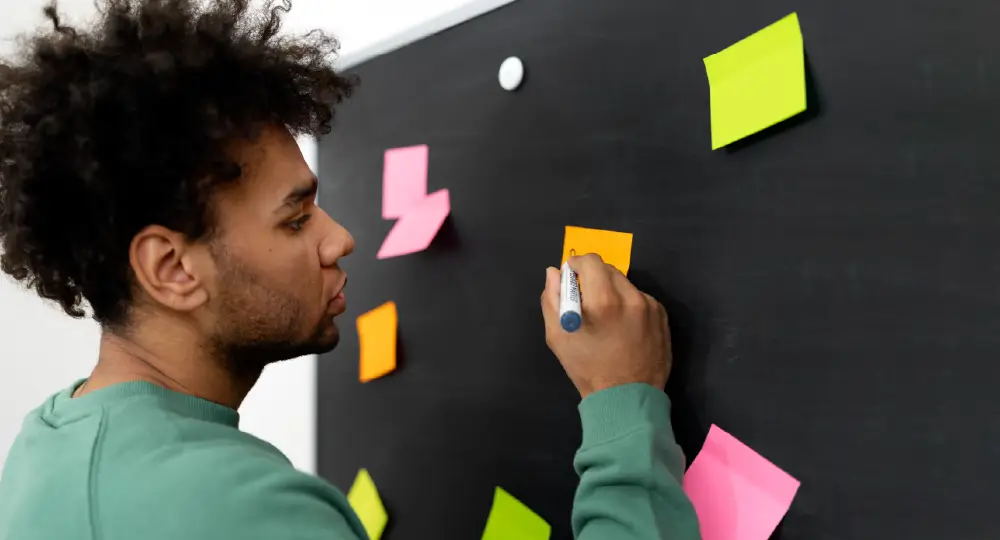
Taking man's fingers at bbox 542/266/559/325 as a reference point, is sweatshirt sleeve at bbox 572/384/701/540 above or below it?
below

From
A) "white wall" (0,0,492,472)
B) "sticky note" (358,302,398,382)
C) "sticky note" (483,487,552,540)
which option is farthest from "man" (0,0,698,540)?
"white wall" (0,0,492,472)

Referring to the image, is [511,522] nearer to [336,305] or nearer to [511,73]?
[336,305]

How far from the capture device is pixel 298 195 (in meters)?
0.68

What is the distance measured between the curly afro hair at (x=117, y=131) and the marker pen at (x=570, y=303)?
31cm

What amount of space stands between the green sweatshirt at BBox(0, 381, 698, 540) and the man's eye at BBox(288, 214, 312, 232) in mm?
180

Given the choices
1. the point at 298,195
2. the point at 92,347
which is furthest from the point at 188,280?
the point at 92,347

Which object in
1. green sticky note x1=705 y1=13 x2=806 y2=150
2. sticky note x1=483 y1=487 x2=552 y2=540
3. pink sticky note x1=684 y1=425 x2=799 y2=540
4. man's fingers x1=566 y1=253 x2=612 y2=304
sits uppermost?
green sticky note x1=705 y1=13 x2=806 y2=150

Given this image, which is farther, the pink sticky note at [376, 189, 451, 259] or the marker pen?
the pink sticky note at [376, 189, 451, 259]

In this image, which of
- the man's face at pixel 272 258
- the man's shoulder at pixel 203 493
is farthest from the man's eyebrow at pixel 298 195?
the man's shoulder at pixel 203 493

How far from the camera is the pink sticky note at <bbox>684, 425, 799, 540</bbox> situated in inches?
24.7

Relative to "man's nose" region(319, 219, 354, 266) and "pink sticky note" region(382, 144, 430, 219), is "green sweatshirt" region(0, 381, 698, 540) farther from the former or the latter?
"pink sticky note" region(382, 144, 430, 219)

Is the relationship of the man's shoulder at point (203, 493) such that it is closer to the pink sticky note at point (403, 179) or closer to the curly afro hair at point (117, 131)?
the curly afro hair at point (117, 131)

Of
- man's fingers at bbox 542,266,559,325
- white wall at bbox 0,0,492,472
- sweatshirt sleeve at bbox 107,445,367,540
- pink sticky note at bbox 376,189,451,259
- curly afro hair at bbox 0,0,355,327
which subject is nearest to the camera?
sweatshirt sleeve at bbox 107,445,367,540

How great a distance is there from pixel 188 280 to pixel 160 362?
0.29ft
